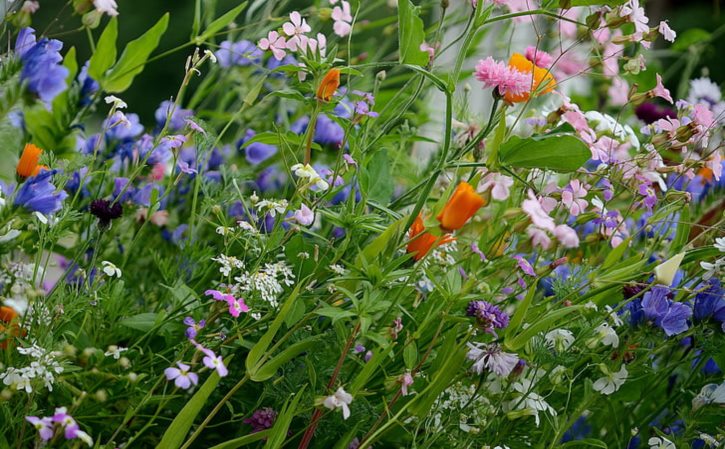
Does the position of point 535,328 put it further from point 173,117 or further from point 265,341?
point 173,117

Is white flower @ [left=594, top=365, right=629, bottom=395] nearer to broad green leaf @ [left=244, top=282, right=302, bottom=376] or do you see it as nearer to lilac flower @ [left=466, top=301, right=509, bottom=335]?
lilac flower @ [left=466, top=301, right=509, bottom=335]

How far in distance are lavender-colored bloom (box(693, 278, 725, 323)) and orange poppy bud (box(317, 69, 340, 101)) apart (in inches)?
10.1

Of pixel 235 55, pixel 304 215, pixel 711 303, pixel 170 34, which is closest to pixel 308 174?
pixel 304 215

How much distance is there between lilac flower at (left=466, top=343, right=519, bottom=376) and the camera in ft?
1.62

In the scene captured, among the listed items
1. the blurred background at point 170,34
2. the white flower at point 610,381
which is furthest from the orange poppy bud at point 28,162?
the blurred background at point 170,34

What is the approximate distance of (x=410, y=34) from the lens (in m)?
0.48

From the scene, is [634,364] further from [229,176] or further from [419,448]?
[229,176]

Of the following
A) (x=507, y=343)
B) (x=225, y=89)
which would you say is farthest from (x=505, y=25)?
(x=507, y=343)

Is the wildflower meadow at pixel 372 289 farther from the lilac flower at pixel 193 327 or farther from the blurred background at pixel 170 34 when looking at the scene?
the blurred background at pixel 170 34

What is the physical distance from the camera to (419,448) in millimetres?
502

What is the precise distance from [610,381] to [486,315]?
0.10m

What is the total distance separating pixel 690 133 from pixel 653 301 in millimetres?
105

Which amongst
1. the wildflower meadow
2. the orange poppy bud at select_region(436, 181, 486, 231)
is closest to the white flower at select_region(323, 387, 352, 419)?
the wildflower meadow

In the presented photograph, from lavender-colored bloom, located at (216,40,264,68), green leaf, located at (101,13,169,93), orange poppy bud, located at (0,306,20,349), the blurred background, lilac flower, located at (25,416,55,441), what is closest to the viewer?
lilac flower, located at (25,416,55,441)
